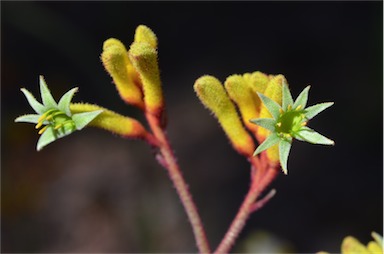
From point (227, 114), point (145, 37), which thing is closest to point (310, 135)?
point (227, 114)

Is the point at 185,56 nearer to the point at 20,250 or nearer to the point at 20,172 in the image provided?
the point at 20,172

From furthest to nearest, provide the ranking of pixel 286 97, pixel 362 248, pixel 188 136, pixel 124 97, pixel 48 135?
1. pixel 188 136
2. pixel 124 97
3. pixel 362 248
4. pixel 48 135
5. pixel 286 97

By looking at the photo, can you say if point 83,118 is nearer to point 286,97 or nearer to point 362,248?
point 286,97

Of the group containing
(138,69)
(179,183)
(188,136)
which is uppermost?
(138,69)

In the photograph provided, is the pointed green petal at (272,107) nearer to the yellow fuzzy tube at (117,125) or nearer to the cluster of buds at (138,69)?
the cluster of buds at (138,69)

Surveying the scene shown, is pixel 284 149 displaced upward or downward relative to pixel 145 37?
downward

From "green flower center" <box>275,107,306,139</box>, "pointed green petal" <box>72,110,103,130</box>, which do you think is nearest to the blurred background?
"pointed green petal" <box>72,110,103,130</box>

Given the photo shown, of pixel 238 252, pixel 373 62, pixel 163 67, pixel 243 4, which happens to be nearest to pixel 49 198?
pixel 163 67
